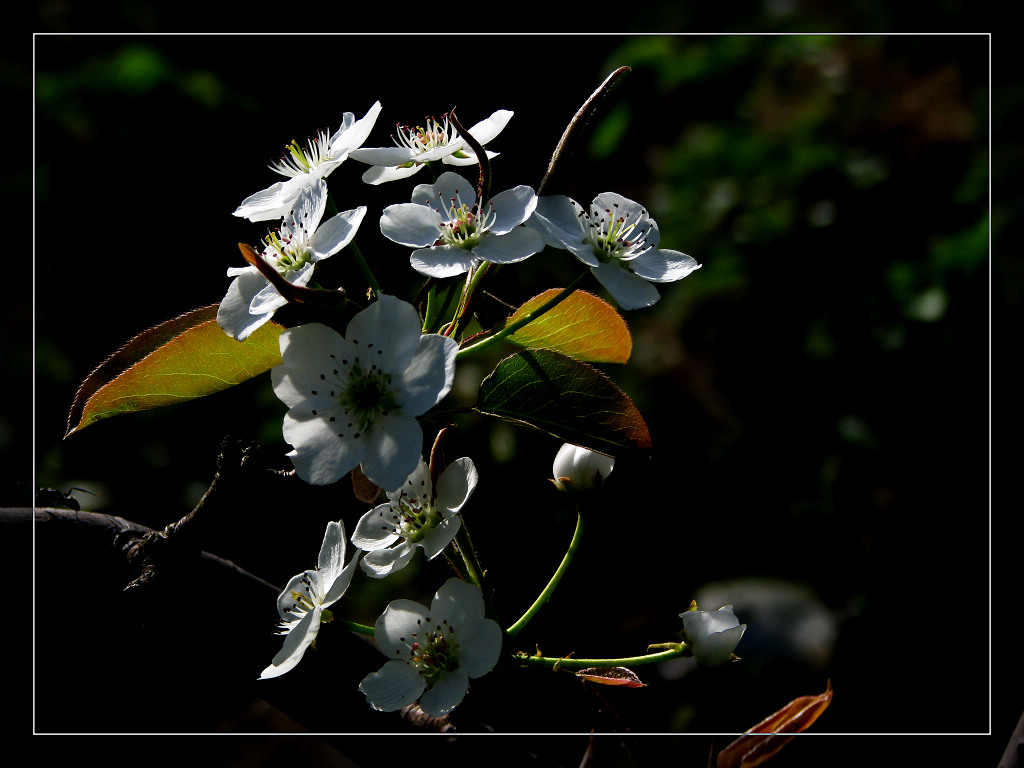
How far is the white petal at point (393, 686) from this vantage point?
517 mm

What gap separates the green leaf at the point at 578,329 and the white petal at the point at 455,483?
87mm

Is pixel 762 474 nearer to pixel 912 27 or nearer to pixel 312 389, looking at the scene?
pixel 912 27

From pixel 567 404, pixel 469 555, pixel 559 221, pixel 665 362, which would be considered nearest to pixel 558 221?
pixel 559 221

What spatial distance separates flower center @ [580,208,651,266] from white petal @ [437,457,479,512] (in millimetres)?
156

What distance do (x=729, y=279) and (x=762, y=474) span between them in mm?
356

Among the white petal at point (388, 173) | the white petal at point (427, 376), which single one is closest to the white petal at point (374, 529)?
the white petal at point (427, 376)

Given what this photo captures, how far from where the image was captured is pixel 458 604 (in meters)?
0.51

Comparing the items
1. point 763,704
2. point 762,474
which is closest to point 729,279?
point 762,474

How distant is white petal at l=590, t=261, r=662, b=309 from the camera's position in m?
0.50

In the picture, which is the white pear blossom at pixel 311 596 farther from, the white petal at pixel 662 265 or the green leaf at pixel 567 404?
the white petal at pixel 662 265

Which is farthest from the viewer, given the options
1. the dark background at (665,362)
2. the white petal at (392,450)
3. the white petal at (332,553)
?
the dark background at (665,362)

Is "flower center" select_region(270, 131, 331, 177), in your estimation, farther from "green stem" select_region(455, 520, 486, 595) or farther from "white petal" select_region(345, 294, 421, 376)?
"green stem" select_region(455, 520, 486, 595)

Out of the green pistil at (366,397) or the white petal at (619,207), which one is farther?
the white petal at (619,207)

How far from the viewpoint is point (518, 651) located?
21.5 inches
